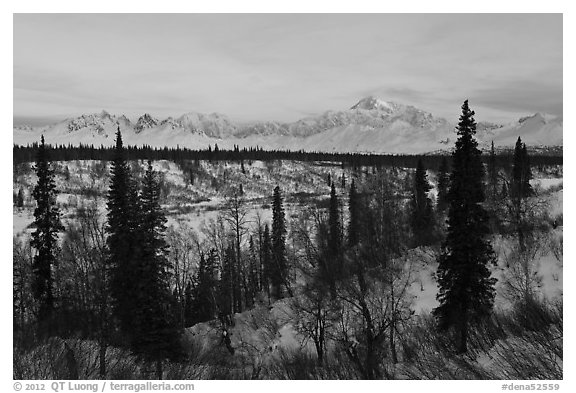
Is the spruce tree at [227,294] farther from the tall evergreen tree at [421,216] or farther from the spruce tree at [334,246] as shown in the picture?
the tall evergreen tree at [421,216]

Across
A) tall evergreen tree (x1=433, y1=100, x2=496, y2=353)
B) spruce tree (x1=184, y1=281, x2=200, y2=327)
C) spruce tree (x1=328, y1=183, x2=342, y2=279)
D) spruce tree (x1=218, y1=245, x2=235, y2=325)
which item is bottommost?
spruce tree (x1=184, y1=281, x2=200, y2=327)

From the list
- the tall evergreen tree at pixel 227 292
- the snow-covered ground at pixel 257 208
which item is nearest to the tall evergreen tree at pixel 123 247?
the snow-covered ground at pixel 257 208

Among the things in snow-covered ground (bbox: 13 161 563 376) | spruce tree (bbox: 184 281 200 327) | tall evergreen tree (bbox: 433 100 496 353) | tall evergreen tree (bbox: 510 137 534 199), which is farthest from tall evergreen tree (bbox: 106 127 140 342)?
tall evergreen tree (bbox: 510 137 534 199)

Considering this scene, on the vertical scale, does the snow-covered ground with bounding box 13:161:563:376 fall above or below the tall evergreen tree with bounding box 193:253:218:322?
Result: above

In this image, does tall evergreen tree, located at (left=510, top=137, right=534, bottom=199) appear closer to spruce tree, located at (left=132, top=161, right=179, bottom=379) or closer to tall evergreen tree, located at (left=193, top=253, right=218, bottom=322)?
spruce tree, located at (left=132, top=161, right=179, bottom=379)

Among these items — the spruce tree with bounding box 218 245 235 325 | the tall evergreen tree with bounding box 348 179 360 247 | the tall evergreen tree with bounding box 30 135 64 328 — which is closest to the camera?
the tall evergreen tree with bounding box 30 135 64 328

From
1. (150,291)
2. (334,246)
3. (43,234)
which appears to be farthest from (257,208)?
(150,291)

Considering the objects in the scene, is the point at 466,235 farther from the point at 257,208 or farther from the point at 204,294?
the point at 257,208
